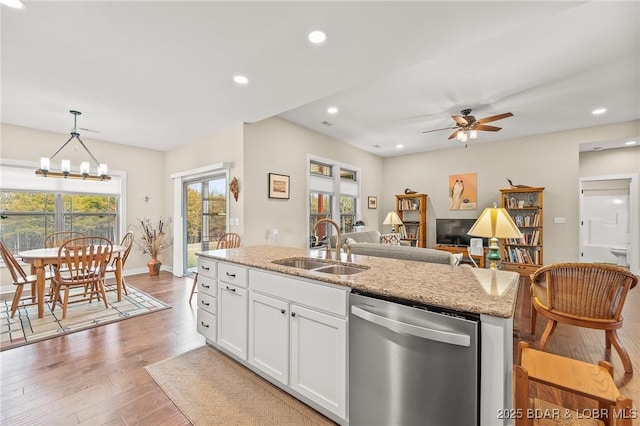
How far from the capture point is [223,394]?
6.45 ft

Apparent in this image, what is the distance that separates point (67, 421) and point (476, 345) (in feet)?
7.87

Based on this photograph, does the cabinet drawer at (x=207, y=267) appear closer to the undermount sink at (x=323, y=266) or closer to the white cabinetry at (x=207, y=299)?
the white cabinetry at (x=207, y=299)

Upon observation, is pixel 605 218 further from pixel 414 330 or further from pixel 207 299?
pixel 207 299

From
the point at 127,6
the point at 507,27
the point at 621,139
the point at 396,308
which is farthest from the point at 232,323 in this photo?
the point at 621,139

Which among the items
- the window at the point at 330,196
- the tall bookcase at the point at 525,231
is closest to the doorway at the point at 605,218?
the tall bookcase at the point at 525,231

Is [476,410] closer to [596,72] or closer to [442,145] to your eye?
[596,72]

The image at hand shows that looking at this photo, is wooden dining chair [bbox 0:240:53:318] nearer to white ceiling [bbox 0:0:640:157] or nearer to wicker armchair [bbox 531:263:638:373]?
white ceiling [bbox 0:0:640:157]

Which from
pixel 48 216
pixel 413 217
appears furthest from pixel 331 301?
pixel 413 217

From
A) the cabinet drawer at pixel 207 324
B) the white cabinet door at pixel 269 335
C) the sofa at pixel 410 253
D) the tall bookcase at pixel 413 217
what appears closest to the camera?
the white cabinet door at pixel 269 335

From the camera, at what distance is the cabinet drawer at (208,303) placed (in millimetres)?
2490

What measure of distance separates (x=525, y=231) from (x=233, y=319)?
6338 mm

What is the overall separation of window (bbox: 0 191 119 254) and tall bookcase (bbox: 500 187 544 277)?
8.20 metres

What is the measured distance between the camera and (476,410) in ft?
3.70

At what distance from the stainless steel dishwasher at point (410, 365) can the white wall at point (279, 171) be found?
10.5 feet
